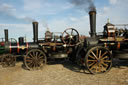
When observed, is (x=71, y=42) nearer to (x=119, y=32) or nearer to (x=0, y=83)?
(x=119, y=32)

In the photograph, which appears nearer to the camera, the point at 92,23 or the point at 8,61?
the point at 92,23

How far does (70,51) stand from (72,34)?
121 cm

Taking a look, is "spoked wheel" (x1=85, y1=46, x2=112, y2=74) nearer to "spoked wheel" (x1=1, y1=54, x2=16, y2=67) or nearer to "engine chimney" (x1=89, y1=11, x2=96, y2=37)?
"engine chimney" (x1=89, y1=11, x2=96, y2=37)

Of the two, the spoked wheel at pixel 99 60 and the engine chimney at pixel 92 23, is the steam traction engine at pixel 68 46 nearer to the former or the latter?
the engine chimney at pixel 92 23

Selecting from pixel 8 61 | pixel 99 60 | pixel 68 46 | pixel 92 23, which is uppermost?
pixel 92 23

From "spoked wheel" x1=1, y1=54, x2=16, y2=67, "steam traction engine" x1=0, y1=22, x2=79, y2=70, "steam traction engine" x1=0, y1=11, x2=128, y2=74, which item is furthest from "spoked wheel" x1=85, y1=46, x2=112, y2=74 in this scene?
"spoked wheel" x1=1, y1=54, x2=16, y2=67

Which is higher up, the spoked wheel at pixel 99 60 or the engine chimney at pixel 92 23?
the engine chimney at pixel 92 23

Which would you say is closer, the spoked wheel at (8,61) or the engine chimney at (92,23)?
the engine chimney at (92,23)

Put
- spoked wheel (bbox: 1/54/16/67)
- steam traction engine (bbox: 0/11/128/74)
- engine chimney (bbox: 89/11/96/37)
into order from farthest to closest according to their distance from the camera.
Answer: spoked wheel (bbox: 1/54/16/67)
engine chimney (bbox: 89/11/96/37)
steam traction engine (bbox: 0/11/128/74)

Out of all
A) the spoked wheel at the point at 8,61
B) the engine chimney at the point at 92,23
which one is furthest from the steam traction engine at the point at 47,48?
the engine chimney at the point at 92,23

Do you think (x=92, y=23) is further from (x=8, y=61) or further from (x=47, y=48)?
(x=8, y=61)

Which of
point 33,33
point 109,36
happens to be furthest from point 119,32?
point 33,33

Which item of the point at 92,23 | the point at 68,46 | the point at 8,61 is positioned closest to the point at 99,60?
the point at 68,46

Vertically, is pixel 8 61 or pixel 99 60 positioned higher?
pixel 99 60
